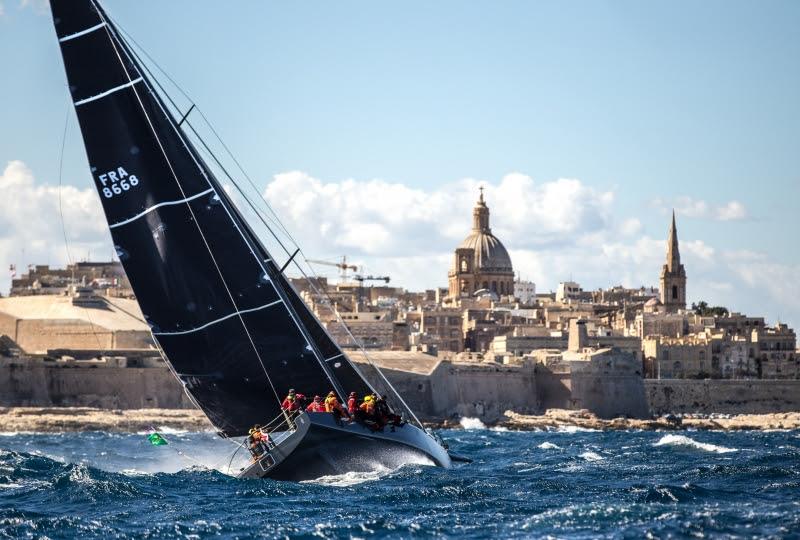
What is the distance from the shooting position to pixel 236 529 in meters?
28.4

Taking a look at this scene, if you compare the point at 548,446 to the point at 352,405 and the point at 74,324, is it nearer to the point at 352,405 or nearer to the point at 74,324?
the point at 352,405

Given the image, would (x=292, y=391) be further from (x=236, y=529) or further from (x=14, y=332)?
(x=14, y=332)

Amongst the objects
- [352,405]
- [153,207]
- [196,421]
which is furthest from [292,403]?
[196,421]

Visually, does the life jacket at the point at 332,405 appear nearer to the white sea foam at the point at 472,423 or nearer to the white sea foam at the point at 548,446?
the white sea foam at the point at 548,446

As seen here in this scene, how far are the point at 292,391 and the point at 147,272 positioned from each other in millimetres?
3432

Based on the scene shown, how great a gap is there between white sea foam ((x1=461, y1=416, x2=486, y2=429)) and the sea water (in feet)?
143

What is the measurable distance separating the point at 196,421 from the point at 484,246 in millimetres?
82851

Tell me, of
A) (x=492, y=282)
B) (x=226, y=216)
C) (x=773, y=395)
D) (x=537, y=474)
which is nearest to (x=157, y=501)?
(x=226, y=216)

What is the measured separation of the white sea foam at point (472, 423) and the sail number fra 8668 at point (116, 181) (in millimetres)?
54453

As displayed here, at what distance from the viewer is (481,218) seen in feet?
530

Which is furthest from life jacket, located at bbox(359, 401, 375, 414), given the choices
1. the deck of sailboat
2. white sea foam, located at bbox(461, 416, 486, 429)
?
white sea foam, located at bbox(461, 416, 486, 429)

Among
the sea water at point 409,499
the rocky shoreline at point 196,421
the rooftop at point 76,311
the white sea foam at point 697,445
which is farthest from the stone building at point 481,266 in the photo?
the sea water at point 409,499

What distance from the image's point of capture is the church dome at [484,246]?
15825 cm

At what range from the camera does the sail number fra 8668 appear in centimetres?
3481
